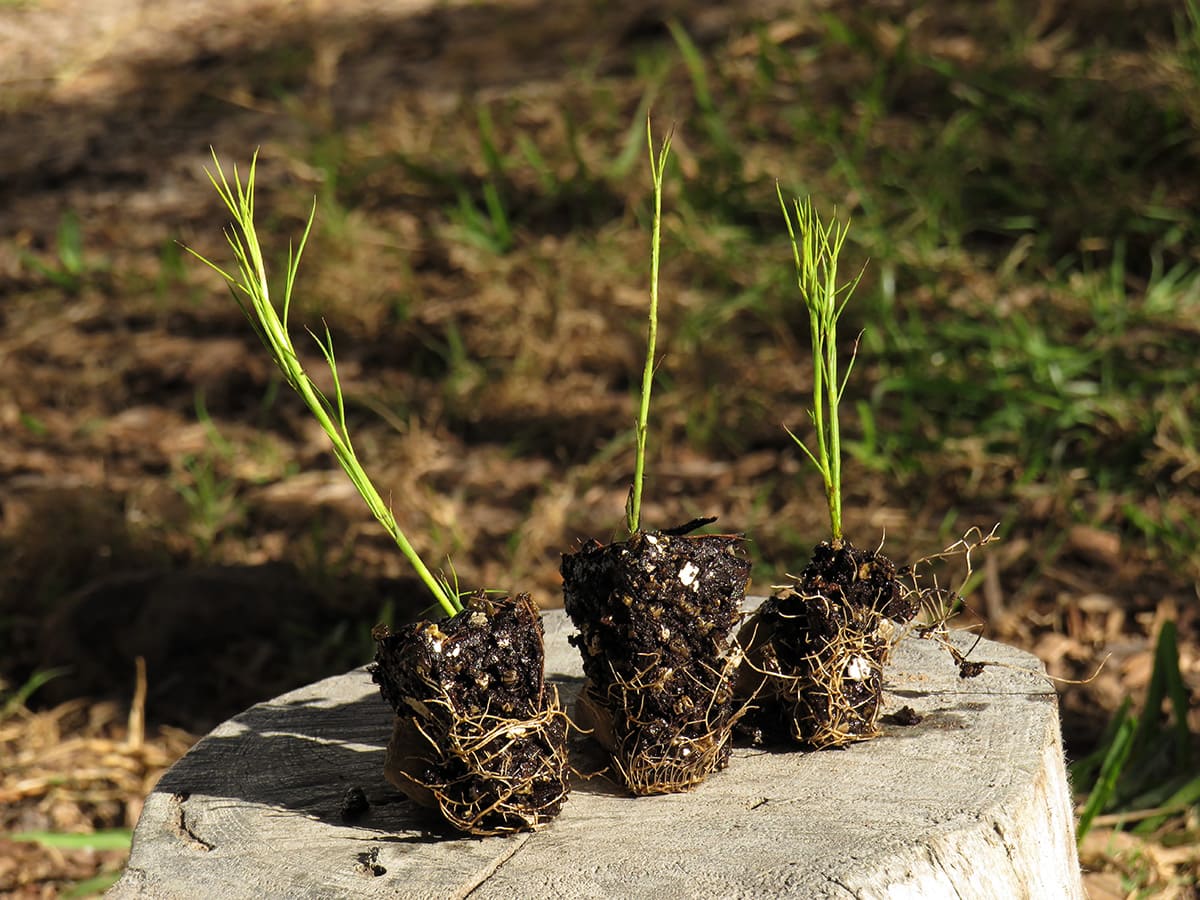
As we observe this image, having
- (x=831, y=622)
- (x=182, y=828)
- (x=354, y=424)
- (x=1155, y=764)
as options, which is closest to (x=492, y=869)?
(x=182, y=828)

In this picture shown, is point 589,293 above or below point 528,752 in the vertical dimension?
below

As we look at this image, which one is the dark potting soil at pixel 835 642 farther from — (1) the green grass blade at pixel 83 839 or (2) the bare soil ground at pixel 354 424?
(1) the green grass blade at pixel 83 839

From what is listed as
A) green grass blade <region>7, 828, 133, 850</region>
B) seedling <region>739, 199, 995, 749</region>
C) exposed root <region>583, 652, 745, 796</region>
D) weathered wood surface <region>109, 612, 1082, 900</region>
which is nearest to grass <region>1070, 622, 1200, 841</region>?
weathered wood surface <region>109, 612, 1082, 900</region>

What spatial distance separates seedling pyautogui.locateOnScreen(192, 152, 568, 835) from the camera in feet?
4.23

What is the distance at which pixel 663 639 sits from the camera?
1361mm

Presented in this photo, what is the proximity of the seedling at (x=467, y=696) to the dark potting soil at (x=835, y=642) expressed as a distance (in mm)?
279

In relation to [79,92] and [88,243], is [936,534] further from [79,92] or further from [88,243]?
[79,92]

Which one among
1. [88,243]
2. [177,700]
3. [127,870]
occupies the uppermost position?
[127,870]

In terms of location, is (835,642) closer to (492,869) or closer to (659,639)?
(659,639)

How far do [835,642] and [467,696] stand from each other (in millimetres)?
407

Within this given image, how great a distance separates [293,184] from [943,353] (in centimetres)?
229

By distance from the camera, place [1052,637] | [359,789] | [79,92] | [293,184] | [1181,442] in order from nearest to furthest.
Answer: [359,789] → [1052,637] → [1181,442] → [293,184] → [79,92]

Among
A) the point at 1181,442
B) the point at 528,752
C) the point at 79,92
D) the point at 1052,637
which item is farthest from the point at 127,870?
the point at 79,92

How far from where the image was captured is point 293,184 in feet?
14.7
